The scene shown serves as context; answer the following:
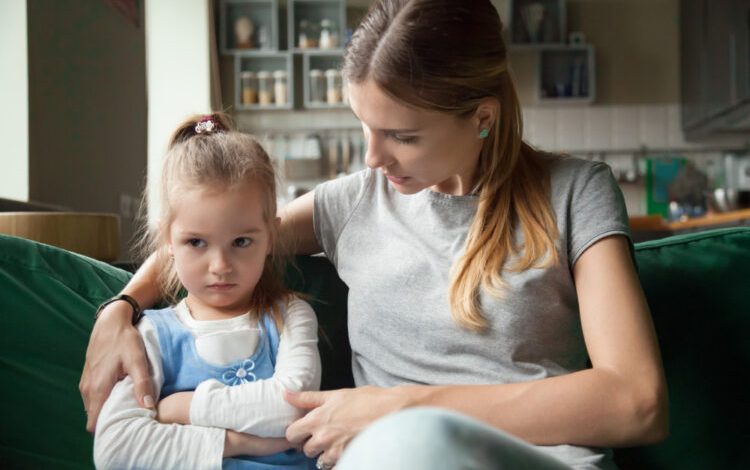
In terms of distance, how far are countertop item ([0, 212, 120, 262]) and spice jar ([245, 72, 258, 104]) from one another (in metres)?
4.17

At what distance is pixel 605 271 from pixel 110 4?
2543mm

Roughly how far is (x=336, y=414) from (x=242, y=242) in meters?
0.30

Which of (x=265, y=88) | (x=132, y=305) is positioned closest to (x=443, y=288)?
(x=132, y=305)

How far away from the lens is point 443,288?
3.90ft

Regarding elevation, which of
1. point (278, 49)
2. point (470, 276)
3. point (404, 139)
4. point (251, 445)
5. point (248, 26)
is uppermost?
point (248, 26)

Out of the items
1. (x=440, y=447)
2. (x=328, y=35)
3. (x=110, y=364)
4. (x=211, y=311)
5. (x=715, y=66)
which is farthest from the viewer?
(x=328, y=35)

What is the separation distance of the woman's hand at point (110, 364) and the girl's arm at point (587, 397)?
0.22 m

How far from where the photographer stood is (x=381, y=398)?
106cm

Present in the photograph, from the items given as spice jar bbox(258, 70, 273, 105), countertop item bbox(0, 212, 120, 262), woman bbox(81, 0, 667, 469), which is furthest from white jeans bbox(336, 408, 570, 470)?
spice jar bbox(258, 70, 273, 105)

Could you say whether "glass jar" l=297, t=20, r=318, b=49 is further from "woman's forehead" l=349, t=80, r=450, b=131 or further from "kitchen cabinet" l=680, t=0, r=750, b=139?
"woman's forehead" l=349, t=80, r=450, b=131

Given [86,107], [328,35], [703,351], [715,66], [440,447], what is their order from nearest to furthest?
1. [440,447]
2. [703,351]
3. [86,107]
4. [715,66]
5. [328,35]

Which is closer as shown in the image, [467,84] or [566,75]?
[467,84]

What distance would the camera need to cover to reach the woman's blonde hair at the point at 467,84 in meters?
1.12

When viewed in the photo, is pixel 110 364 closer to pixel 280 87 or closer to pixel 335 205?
pixel 335 205
